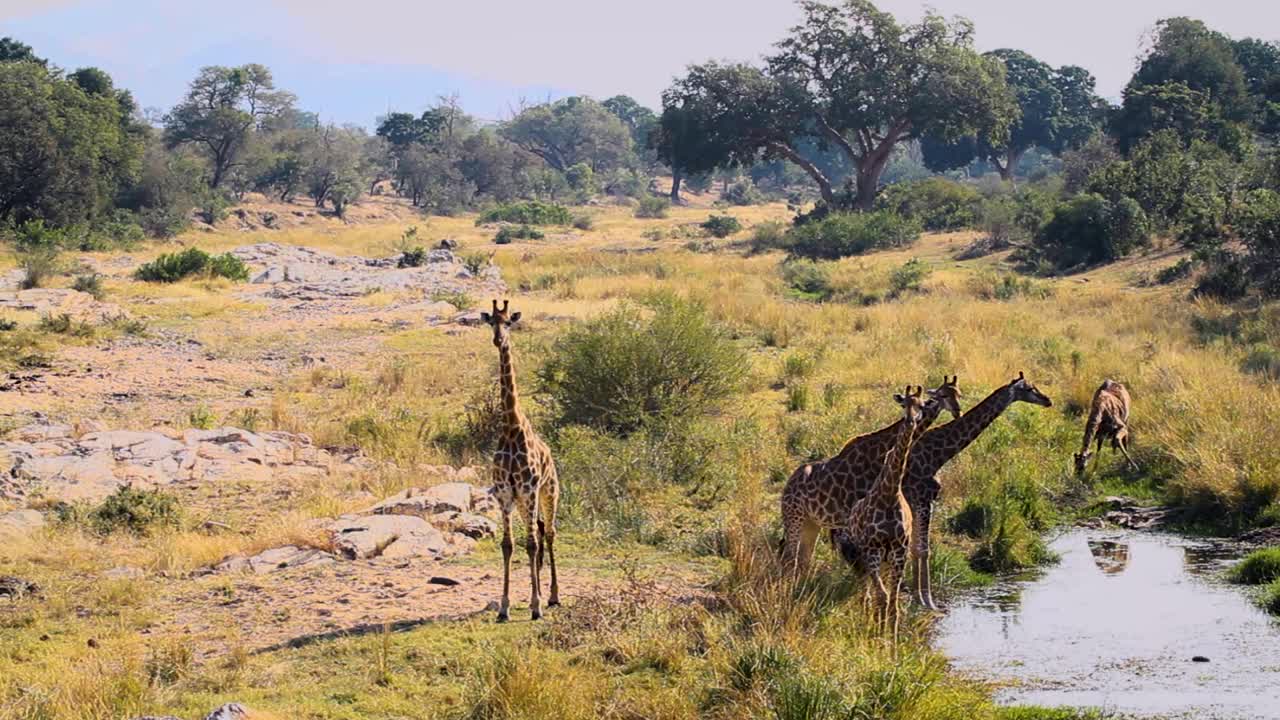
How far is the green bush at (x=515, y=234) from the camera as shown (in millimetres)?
56000

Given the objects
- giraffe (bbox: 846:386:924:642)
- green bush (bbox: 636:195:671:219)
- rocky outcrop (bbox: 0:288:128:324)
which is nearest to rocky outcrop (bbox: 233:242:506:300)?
rocky outcrop (bbox: 0:288:128:324)

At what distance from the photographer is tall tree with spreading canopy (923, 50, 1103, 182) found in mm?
84250

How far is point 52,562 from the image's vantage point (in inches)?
438

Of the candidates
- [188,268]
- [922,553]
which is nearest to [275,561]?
[922,553]

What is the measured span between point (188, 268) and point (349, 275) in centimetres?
466

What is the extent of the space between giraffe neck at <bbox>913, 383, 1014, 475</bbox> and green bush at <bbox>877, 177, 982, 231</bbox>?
1458 inches

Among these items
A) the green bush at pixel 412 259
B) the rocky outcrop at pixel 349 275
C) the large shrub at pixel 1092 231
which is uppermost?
the large shrub at pixel 1092 231

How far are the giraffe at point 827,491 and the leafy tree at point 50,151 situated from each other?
39.4 m

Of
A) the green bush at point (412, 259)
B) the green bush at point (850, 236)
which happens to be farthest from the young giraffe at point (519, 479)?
the green bush at point (850, 236)

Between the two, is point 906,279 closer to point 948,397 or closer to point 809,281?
point 809,281

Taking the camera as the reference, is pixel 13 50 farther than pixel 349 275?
Yes

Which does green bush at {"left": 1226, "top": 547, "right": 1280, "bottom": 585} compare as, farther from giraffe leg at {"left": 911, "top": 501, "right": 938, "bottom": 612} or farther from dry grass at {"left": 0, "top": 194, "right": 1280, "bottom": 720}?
giraffe leg at {"left": 911, "top": 501, "right": 938, "bottom": 612}

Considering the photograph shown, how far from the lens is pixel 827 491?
9820 mm

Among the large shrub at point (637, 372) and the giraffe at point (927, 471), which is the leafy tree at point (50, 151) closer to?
the large shrub at point (637, 372)
